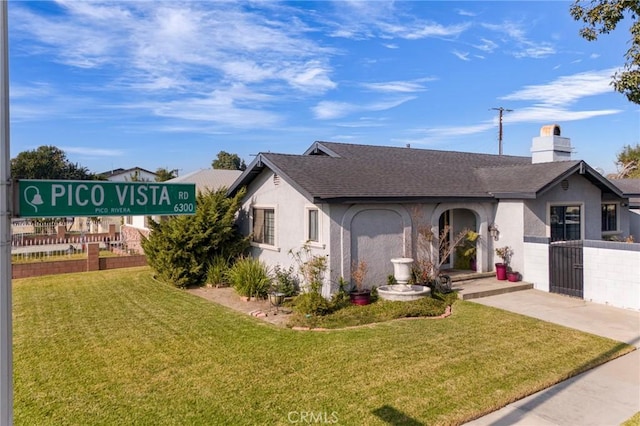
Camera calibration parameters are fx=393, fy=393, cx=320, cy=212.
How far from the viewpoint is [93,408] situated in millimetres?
5277

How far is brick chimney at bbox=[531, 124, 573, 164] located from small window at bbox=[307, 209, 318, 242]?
1076cm

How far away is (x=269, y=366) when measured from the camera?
6625 millimetres

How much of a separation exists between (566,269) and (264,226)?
9.80 m

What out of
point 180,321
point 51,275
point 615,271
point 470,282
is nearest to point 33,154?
point 51,275

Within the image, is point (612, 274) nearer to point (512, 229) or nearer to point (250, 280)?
point (512, 229)

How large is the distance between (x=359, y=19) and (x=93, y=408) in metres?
11.4

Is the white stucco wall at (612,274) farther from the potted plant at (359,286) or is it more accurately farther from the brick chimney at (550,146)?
the potted plant at (359,286)

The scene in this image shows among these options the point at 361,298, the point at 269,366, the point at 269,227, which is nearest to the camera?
the point at 269,366

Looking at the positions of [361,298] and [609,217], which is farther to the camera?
[609,217]

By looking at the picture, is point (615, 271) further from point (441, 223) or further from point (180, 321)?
point (180, 321)

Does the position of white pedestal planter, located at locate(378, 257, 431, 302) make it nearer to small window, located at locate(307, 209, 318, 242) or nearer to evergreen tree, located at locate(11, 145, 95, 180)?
small window, located at locate(307, 209, 318, 242)

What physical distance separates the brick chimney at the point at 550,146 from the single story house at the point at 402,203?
4 centimetres

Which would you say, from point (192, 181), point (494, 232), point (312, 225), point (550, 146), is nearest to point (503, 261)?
point (494, 232)

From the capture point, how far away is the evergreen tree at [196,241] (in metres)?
13.5
